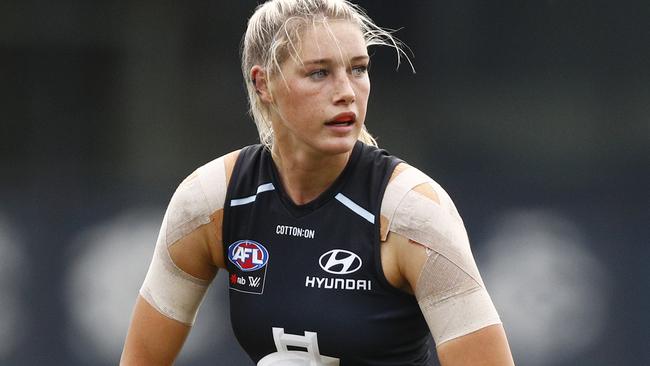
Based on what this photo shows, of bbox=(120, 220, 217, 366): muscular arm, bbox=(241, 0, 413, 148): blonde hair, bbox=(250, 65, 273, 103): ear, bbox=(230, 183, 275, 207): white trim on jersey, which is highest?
bbox=(241, 0, 413, 148): blonde hair

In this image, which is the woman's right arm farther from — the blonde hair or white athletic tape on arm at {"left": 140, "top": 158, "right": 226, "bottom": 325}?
the blonde hair

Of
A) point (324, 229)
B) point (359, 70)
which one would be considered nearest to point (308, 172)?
point (324, 229)

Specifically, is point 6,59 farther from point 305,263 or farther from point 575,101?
point 305,263

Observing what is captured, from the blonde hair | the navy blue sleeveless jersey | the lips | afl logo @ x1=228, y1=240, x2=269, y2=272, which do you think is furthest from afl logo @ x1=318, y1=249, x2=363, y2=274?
the blonde hair

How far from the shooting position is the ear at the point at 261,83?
1983 mm

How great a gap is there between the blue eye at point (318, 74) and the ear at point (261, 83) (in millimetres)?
108

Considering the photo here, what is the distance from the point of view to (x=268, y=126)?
209 centimetres

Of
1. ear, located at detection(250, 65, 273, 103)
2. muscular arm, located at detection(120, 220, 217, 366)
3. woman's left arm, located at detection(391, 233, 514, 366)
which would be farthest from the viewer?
muscular arm, located at detection(120, 220, 217, 366)

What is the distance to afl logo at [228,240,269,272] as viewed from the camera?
6.62ft

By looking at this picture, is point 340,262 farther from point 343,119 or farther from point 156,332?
point 156,332

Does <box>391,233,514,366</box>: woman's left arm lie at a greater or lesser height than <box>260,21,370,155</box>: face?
lesser

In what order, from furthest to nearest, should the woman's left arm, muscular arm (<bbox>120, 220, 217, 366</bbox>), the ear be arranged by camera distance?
1. muscular arm (<bbox>120, 220, 217, 366</bbox>)
2. the ear
3. the woman's left arm

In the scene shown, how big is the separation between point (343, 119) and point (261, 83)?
187 millimetres

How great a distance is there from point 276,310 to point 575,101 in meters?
2.39
